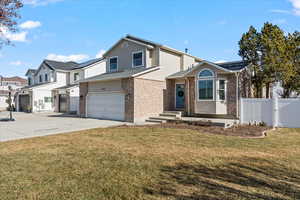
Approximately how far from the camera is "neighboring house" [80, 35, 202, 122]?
1473cm

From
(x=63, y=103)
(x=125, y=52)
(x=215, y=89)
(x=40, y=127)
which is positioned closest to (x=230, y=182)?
(x=215, y=89)

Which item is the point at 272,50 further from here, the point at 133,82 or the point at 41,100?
the point at 41,100

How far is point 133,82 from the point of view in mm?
14328

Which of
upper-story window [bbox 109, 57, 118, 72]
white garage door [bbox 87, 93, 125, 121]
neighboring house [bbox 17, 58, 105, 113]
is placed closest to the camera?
white garage door [bbox 87, 93, 125, 121]

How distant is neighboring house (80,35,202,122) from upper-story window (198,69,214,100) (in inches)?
135

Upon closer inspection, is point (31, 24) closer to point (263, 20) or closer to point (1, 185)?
Answer: point (1, 185)

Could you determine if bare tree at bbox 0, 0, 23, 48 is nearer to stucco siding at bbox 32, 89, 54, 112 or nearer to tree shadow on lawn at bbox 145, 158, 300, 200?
tree shadow on lawn at bbox 145, 158, 300, 200

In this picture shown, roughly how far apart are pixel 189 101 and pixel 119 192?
41.8 feet

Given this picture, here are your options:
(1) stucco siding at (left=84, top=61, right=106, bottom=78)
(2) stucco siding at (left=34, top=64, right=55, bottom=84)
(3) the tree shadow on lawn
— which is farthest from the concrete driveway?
(2) stucco siding at (left=34, top=64, right=55, bottom=84)

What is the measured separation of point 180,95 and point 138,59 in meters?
5.28

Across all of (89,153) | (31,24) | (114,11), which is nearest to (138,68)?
(114,11)

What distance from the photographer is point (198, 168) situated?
491 cm

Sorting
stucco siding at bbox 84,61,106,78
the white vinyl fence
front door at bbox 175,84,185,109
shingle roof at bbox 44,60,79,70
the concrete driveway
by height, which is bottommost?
the concrete driveway

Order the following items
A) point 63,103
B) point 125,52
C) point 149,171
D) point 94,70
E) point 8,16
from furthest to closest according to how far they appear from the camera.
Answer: point 94,70 < point 63,103 < point 125,52 < point 8,16 < point 149,171
